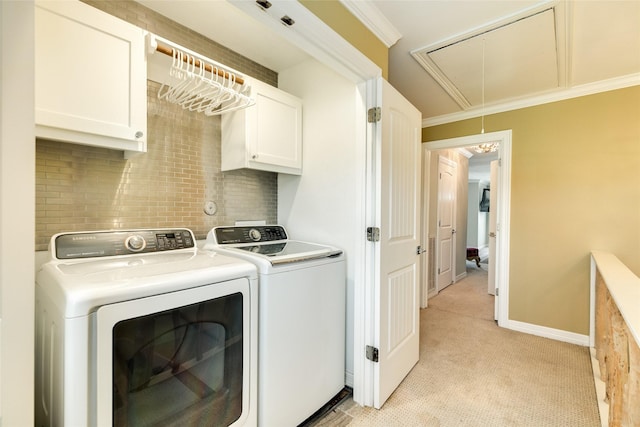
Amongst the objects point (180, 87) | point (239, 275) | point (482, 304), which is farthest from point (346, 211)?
point (482, 304)

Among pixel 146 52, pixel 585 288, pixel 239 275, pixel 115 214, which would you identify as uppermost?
pixel 146 52

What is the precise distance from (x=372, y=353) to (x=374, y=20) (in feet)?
6.54

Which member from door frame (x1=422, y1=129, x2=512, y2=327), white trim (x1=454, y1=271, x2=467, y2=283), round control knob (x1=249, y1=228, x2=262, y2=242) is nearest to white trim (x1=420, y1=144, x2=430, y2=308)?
door frame (x1=422, y1=129, x2=512, y2=327)

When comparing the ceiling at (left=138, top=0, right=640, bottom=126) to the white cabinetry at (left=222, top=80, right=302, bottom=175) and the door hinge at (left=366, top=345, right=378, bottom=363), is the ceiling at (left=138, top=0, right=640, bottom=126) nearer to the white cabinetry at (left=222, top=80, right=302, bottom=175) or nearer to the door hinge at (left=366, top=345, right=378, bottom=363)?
the white cabinetry at (left=222, top=80, right=302, bottom=175)

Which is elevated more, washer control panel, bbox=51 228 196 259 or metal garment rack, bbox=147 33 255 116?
metal garment rack, bbox=147 33 255 116

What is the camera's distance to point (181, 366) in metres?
1.11

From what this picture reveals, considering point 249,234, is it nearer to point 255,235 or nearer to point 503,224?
point 255,235

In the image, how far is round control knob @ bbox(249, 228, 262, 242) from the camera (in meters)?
2.03

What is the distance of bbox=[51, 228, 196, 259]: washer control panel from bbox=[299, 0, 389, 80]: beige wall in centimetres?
137

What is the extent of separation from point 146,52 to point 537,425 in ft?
9.66

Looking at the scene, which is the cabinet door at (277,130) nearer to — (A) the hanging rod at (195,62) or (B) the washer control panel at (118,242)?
(A) the hanging rod at (195,62)

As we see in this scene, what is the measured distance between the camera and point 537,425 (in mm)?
1609

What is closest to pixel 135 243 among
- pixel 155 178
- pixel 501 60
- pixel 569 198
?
pixel 155 178

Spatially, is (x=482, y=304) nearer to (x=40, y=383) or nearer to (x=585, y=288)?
(x=585, y=288)
